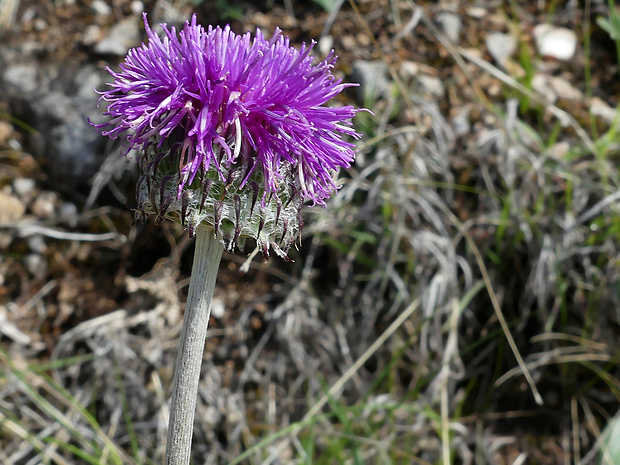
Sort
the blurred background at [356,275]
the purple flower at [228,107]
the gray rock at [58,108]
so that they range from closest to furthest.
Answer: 1. the purple flower at [228,107]
2. the blurred background at [356,275]
3. the gray rock at [58,108]

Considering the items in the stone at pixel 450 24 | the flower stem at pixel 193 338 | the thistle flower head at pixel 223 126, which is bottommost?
the flower stem at pixel 193 338

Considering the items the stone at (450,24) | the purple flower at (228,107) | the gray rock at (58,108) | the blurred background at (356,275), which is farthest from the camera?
the stone at (450,24)

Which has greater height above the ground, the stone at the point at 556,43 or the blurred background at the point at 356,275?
the stone at the point at 556,43

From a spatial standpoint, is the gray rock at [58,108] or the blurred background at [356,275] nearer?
the blurred background at [356,275]

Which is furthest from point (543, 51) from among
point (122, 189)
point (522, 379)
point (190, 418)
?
point (190, 418)

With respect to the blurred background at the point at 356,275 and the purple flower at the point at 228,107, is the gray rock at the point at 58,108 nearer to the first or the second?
the blurred background at the point at 356,275

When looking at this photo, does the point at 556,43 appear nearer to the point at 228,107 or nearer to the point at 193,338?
the point at 228,107

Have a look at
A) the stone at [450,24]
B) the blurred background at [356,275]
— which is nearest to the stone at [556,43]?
the blurred background at [356,275]
